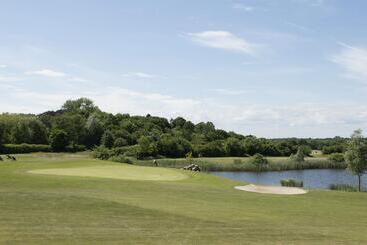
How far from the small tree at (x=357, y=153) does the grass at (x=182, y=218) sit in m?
21.5

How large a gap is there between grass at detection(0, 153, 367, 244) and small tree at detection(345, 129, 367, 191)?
70.6ft

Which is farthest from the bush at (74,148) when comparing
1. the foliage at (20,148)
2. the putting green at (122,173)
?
the putting green at (122,173)

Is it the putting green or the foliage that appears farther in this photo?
the foliage

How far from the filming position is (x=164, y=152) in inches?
4338

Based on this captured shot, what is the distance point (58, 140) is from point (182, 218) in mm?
85619

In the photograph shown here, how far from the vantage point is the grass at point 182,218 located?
551 inches

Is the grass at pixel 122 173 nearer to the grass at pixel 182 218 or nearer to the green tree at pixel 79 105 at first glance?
the grass at pixel 182 218

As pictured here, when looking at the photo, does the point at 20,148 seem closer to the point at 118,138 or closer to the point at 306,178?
the point at 118,138

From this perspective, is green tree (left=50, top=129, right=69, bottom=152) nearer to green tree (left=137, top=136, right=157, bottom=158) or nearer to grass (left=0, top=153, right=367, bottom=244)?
green tree (left=137, top=136, right=157, bottom=158)

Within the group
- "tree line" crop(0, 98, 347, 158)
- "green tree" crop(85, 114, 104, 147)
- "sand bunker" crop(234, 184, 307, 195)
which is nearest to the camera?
"sand bunker" crop(234, 184, 307, 195)

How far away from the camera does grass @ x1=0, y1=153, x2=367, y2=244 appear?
14.0m

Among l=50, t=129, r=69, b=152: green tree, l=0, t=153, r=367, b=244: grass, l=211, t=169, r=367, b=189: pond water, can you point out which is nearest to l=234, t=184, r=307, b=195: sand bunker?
l=0, t=153, r=367, b=244: grass

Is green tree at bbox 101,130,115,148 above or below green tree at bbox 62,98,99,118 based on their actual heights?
below

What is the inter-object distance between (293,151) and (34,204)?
120 m
